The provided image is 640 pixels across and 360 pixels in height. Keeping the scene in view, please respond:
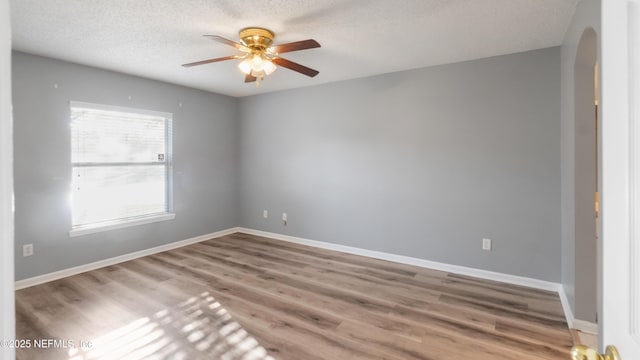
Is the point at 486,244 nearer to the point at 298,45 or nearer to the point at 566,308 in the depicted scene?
the point at 566,308

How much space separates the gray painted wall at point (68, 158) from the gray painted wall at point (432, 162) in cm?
104

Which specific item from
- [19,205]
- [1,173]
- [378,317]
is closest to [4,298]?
[1,173]

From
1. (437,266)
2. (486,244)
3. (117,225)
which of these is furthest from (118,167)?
(486,244)

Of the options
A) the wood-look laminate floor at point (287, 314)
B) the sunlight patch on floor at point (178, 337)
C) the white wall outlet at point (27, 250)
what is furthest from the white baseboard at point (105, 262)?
the sunlight patch on floor at point (178, 337)

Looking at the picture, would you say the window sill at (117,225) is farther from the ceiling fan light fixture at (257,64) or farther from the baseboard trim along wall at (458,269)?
the ceiling fan light fixture at (257,64)

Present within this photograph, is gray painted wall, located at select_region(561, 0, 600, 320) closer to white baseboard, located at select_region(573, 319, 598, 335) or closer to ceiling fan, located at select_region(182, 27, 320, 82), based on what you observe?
white baseboard, located at select_region(573, 319, 598, 335)

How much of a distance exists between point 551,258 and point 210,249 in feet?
13.6

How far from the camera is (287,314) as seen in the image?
252cm

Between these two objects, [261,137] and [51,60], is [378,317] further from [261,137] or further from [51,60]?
[51,60]

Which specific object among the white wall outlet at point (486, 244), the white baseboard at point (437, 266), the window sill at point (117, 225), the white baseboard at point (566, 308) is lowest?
the white baseboard at point (566, 308)

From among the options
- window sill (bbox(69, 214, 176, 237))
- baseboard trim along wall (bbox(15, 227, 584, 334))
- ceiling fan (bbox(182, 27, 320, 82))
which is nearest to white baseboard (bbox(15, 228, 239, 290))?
baseboard trim along wall (bbox(15, 227, 584, 334))

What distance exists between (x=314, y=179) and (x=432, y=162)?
1.72 meters

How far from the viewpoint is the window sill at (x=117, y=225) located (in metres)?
3.48
